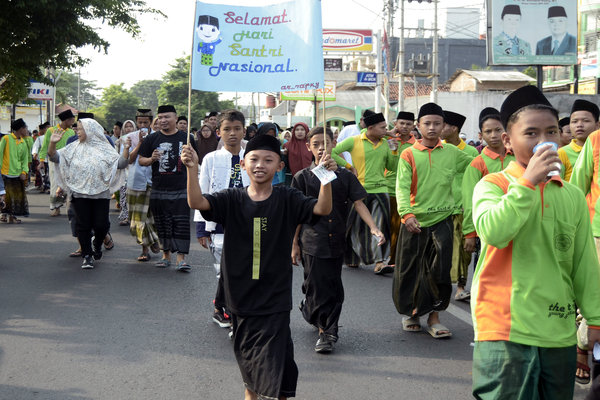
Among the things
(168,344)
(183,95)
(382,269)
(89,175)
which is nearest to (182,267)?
(89,175)

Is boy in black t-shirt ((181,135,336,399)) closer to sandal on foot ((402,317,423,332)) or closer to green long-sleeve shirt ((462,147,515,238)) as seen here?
green long-sleeve shirt ((462,147,515,238))

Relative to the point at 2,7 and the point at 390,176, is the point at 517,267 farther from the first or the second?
the point at 2,7

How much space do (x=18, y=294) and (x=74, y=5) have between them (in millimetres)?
8164

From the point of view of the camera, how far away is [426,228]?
6656mm

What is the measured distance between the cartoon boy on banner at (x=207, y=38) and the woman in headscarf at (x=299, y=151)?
8.66 meters

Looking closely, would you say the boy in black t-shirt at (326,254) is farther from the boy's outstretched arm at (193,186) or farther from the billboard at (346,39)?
the billboard at (346,39)

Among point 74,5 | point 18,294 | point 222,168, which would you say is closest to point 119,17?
point 74,5

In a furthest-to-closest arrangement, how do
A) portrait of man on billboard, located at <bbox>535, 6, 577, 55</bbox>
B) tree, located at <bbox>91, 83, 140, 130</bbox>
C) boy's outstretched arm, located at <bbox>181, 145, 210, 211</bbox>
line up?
tree, located at <bbox>91, 83, 140, 130</bbox> < portrait of man on billboard, located at <bbox>535, 6, 577, 55</bbox> < boy's outstretched arm, located at <bbox>181, 145, 210, 211</bbox>

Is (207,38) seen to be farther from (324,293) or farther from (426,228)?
(426,228)

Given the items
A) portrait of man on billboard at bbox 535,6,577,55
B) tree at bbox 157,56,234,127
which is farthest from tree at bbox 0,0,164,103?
tree at bbox 157,56,234,127

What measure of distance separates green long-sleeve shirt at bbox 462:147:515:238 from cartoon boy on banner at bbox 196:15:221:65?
2340 millimetres

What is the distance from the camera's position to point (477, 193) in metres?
3.31

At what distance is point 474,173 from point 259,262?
290cm

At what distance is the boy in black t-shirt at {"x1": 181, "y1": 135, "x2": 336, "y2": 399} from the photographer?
13.9 ft
